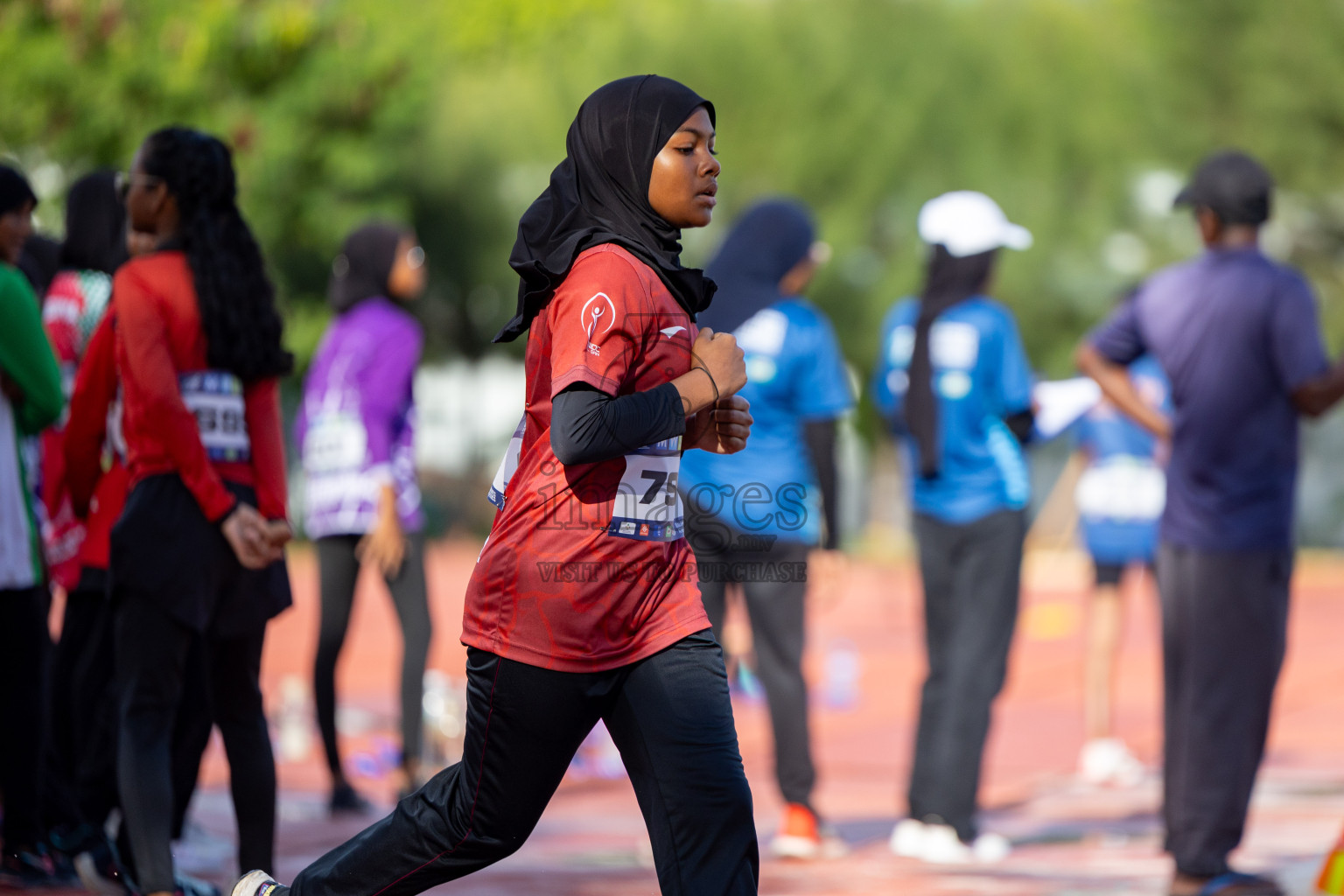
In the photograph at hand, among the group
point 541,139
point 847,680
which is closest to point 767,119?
point 541,139

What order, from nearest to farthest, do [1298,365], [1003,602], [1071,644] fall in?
[1298,365]
[1003,602]
[1071,644]

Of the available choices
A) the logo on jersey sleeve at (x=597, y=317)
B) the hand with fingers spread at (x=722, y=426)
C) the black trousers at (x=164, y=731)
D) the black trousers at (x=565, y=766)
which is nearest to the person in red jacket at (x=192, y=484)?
the black trousers at (x=164, y=731)

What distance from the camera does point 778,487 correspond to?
19.5ft

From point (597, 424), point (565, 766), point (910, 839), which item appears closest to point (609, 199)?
point (597, 424)

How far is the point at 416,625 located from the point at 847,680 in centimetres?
433

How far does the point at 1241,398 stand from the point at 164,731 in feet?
10.7

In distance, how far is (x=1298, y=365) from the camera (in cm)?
497

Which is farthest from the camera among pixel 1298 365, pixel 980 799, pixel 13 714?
pixel 980 799

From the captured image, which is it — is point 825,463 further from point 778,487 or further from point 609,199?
point 609,199

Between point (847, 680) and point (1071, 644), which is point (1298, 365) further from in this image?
point (1071, 644)

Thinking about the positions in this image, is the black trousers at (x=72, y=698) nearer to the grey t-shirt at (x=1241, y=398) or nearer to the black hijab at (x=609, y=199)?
the black hijab at (x=609, y=199)

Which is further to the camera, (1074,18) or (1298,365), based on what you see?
(1074,18)

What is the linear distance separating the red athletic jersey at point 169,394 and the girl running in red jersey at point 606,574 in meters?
1.18

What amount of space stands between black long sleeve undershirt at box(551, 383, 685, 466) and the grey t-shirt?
8.69ft
